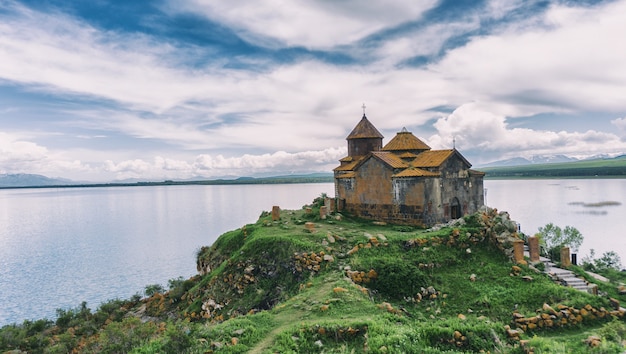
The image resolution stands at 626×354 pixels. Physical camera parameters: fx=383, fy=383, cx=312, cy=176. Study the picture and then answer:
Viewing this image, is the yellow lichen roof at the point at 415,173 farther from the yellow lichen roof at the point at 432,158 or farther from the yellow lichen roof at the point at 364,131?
the yellow lichen roof at the point at 364,131

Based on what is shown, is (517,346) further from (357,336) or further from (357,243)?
(357,243)

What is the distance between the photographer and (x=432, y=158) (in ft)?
71.5

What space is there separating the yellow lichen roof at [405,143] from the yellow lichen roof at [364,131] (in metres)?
1.82

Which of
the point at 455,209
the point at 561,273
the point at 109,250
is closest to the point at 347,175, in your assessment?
the point at 455,209

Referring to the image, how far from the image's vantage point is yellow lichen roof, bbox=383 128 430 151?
24.1m

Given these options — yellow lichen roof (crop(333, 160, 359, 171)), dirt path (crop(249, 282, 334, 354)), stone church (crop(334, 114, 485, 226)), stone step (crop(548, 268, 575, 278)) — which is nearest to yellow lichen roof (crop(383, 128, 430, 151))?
stone church (crop(334, 114, 485, 226))

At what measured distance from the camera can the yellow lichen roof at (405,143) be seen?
2409cm

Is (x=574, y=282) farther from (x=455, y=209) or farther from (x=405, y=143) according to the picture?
(x=405, y=143)

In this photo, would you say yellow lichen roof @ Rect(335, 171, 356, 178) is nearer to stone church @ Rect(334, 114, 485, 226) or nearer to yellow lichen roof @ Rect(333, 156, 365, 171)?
stone church @ Rect(334, 114, 485, 226)

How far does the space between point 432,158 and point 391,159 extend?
231 centimetres

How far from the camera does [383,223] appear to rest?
71.4 feet

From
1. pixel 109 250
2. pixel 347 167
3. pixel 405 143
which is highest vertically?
pixel 405 143

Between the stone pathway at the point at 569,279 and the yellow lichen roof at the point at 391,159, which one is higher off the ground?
the yellow lichen roof at the point at 391,159

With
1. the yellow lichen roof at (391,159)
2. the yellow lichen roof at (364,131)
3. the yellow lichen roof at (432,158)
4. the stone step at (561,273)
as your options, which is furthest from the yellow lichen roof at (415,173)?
the stone step at (561,273)
